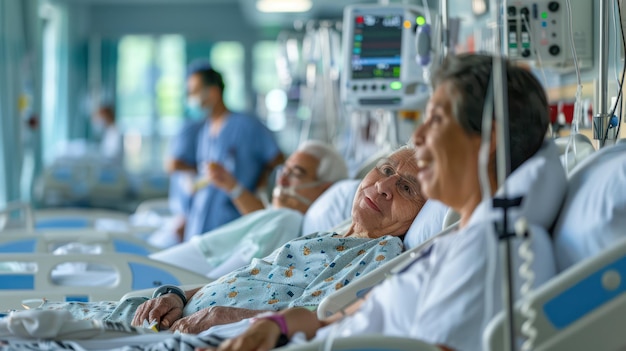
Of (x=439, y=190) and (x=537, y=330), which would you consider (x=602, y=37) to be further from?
(x=537, y=330)

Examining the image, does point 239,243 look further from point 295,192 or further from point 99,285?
point 99,285

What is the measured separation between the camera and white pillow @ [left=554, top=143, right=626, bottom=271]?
1.72m

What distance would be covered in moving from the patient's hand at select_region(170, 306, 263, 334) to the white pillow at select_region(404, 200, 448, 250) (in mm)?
479

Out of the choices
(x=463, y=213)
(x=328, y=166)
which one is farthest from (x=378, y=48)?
(x=463, y=213)

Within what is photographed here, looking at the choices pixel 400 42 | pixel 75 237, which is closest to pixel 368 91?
pixel 400 42

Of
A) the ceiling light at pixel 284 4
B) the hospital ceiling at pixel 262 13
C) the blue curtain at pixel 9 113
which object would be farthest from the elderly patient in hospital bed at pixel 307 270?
the hospital ceiling at pixel 262 13

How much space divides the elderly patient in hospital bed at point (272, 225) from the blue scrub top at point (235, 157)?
1168 millimetres

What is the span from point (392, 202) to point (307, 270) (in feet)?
1.02

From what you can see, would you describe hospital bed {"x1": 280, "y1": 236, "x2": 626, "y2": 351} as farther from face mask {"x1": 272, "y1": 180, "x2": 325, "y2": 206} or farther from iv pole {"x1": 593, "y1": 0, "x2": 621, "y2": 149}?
face mask {"x1": 272, "y1": 180, "x2": 325, "y2": 206}

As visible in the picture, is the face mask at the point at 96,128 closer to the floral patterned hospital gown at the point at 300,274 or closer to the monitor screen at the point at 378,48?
the monitor screen at the point at 378,48

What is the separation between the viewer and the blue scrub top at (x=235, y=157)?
541 cm

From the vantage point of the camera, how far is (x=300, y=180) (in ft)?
13.7

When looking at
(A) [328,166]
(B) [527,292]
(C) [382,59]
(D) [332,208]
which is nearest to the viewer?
(B) [527,292]

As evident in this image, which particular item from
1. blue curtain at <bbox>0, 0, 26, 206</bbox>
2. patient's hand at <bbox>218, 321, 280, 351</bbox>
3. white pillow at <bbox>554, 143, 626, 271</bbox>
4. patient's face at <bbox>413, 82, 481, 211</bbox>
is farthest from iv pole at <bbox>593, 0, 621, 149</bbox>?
blue curtain at <bbox>0, 0, 26, 206</bbox>
